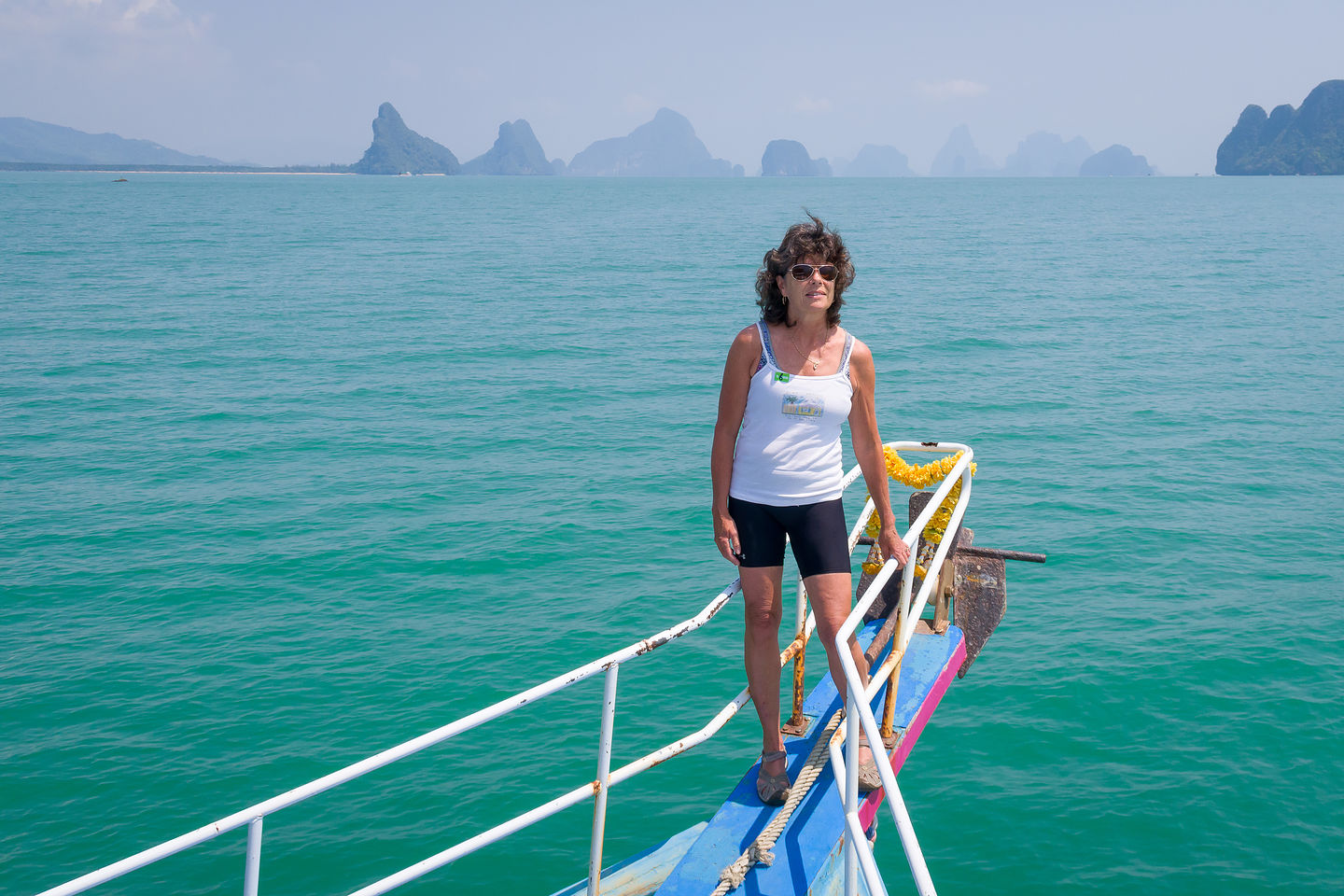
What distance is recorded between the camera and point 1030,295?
3538 centimetres

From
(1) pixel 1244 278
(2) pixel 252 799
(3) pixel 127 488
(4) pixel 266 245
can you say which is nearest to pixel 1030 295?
(1) pixel 1244 278

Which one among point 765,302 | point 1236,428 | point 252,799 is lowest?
point 252,799

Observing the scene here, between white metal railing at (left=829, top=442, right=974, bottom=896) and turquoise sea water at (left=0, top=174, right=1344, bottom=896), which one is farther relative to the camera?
turquoise sea water at (left=0, top=174, right=1344, bottom=896)

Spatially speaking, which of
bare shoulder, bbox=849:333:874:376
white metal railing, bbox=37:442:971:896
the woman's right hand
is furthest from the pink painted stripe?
bare shoulder, bbox=849:333:874:376

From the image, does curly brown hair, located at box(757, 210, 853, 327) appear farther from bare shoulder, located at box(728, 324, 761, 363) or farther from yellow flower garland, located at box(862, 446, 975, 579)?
yellow flower garland, located at box(862, 446, 975, 579)

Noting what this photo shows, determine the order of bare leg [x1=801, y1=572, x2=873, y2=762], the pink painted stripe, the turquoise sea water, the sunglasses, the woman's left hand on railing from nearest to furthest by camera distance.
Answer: the sunglasses < bare leg [x1=801, y1=572, x2=873, y2=762] < the woman's left hand on railing < the pink painted stripe < the turquoise sea water

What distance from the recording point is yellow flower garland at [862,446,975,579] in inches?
248

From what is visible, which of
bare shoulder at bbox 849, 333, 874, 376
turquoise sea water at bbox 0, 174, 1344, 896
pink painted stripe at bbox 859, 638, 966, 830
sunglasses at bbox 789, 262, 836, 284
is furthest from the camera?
turquoise sea water at bbox 0, 174, 1344, 896

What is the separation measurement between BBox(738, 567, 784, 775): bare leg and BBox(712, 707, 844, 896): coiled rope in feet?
0.38

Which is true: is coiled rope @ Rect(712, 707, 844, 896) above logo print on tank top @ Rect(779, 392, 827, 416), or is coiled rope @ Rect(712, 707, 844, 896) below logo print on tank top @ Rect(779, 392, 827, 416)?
below

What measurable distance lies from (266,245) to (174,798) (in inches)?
2054

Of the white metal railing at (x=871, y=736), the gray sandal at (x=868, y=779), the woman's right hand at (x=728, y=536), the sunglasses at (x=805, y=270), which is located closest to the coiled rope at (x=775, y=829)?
the gray sandal at (x=868, y=779)

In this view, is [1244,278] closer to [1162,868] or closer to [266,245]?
[1162,868]

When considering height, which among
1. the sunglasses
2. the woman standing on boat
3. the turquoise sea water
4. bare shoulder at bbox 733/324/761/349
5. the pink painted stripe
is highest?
the sunglasses
